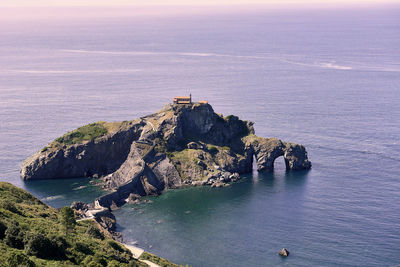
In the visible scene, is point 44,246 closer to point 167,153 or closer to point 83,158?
point 167,153

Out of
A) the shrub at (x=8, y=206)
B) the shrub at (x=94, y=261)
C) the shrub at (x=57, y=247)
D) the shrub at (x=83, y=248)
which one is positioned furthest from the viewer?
the shrub at (x=8, y=206)

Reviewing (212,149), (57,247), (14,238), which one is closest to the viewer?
(14,238)

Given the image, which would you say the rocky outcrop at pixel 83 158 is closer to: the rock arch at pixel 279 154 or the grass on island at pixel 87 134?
the grass on island at pixel 87 134

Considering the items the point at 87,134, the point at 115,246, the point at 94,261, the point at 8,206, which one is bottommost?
the point at 115,246

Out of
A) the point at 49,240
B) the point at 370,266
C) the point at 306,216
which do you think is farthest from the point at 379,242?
the point at 49,240

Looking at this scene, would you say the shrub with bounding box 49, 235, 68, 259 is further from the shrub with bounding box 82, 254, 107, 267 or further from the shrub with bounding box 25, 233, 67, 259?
the shrub with bounding box 82, 254, 107, 267

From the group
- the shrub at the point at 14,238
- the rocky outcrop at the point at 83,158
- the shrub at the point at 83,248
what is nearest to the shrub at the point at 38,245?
the shrub at the point at 14,238

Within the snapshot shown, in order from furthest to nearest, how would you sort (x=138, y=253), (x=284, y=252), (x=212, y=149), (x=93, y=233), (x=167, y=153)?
1. (x=212, y=149)
2. (x=167, y=153)
3. (x=284, y=252)
4. (x=138, y=253)
5. (x=93, y=233)

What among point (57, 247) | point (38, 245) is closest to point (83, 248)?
point (57, 247)
